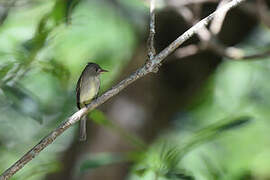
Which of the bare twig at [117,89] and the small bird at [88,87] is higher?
the small bird at [88,87]

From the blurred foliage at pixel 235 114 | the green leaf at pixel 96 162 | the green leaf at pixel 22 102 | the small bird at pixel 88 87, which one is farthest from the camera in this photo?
the blurred foliage at pixel 235 114

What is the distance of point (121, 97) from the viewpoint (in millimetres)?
4660

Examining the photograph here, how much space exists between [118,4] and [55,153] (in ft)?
5.84

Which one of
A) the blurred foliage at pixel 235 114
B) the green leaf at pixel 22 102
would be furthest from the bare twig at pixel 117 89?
the blurred foliage at pixel 235 114

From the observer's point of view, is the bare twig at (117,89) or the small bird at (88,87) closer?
the bare twig at (117,89)

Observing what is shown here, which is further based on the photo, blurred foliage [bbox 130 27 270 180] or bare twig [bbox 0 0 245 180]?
blurred foliage [bbox 130 27 270 180]

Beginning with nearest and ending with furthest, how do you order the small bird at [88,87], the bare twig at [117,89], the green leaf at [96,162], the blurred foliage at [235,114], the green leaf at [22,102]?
the bare twig at [117,89] < the green leaf at [22,102] < the green leaf at [96,162] < the small bird at [88,87] < the blurred foliage at [235,114]

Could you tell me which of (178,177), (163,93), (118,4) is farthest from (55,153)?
(178,177)

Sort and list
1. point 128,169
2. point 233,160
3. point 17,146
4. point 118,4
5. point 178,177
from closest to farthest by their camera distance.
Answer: point 178,177, point 17,146, point 128,169, point 233,160, point 118,4

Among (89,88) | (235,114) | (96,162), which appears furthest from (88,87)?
(235,114)

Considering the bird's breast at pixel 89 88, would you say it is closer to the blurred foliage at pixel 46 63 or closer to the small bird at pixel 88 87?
the small bird at pixel 88 87

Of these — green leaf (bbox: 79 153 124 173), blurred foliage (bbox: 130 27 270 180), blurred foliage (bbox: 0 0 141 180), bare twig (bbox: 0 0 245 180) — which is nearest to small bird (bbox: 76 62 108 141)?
blurred foliage (bbox: 0 0 141 180)

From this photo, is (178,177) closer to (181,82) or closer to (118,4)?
(181,82)

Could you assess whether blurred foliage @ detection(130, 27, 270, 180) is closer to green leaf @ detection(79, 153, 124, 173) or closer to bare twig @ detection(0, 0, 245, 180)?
green leaf @ detection(79, 153, 124, 173)
